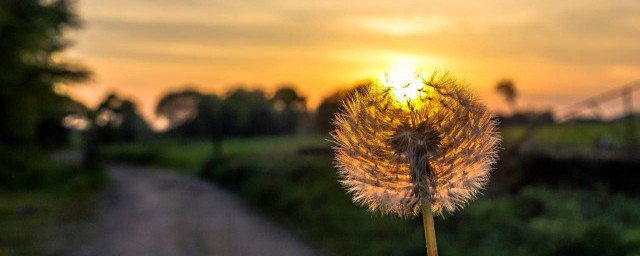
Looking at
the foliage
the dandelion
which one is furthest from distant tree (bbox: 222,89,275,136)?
the dandelion

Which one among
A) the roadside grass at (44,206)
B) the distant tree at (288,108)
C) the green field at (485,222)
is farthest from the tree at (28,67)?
the distant tree at (288,108)

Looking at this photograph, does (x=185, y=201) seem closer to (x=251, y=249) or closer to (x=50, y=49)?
(x=251, y=249)

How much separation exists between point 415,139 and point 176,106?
84.5 m

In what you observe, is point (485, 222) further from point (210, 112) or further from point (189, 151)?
point (210, 112)

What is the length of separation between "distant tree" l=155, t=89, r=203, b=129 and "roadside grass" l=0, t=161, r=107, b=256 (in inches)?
1375

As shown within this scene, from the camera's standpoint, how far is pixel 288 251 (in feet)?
54.2

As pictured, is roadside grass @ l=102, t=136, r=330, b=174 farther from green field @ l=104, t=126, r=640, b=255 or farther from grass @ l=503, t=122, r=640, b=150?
grass @ l=503, t=122, r=640, b=150

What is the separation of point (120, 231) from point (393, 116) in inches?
749

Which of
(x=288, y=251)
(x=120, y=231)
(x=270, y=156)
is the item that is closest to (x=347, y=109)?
(x=288, y=251)

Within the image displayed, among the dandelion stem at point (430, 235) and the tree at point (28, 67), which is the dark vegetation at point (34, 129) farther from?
the dandelion stem at point (430, 235)

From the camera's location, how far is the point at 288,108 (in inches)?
3145

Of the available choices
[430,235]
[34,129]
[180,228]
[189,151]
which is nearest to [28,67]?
[34,129]

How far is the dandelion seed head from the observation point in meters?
2.94

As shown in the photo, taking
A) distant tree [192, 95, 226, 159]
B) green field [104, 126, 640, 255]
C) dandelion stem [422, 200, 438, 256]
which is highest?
distant tree [192, 95, 226, 159]
